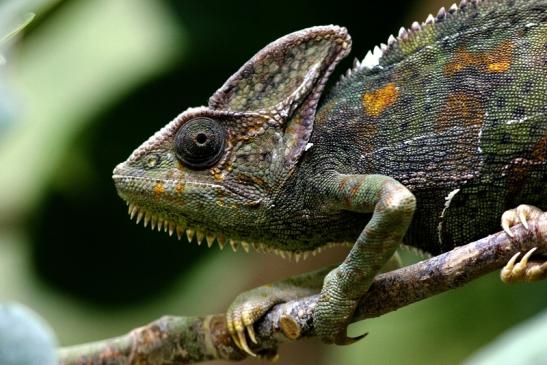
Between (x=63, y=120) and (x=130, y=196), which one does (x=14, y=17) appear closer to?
(x=130, y=196)

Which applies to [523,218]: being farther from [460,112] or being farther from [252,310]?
[252,310]

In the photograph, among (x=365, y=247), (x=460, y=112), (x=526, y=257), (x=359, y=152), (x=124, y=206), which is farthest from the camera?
(x=124, y=206)

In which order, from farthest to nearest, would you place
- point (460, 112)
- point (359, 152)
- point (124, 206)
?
point (124, 206)
point (359, 152)
point (460, 112)

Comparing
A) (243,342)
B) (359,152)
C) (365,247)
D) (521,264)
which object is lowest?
(243,342)

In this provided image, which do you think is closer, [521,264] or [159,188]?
[521,264]

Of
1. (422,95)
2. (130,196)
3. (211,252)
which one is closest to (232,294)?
(211,252)

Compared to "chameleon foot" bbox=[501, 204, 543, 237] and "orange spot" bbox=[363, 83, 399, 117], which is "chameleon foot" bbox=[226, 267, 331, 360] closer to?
"orange spot" bbox=[363, 83, 399, 117]

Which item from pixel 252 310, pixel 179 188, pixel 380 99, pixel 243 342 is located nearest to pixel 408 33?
pixel 380 99
